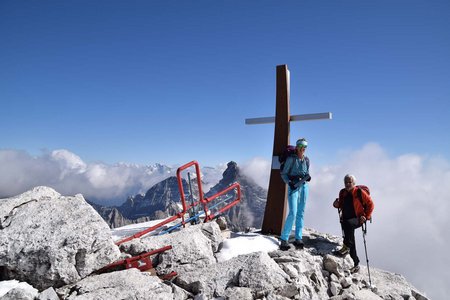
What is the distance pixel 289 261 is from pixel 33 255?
497 centimetres

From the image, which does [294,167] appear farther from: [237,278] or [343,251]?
[237,278]

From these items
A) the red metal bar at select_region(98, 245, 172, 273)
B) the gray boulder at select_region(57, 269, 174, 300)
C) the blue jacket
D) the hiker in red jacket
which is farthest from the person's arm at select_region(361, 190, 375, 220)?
the gray boulder at select_region(57, 269, 174, 300)

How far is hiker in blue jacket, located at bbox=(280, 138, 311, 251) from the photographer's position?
7.84 m

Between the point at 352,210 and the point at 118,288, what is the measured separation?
5987 millimetres

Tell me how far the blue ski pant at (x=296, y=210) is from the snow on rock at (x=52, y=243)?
14.1ft

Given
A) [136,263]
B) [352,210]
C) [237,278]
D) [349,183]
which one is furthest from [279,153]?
[136,263]

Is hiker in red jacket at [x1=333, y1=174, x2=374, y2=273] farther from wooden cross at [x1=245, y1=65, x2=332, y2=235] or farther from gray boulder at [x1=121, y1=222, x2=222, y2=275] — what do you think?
gray boulder at [x1=121, y1=222, x2=222, y2=275]

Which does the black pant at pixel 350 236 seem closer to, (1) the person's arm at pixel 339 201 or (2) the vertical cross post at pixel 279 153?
(1) the person's arm at pixel 339 201

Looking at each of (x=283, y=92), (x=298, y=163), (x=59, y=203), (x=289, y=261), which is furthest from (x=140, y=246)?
(x=283, y=92)

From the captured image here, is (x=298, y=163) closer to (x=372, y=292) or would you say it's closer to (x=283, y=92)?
(x=283, y=92)

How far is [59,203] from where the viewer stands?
245 inches

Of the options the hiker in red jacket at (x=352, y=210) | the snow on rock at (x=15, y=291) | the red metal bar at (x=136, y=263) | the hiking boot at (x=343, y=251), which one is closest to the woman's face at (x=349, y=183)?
the hiker in red jacket at (x=352, y=210)

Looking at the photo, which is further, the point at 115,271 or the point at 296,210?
the point at 296,210

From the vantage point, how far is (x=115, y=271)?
18.4 ft
